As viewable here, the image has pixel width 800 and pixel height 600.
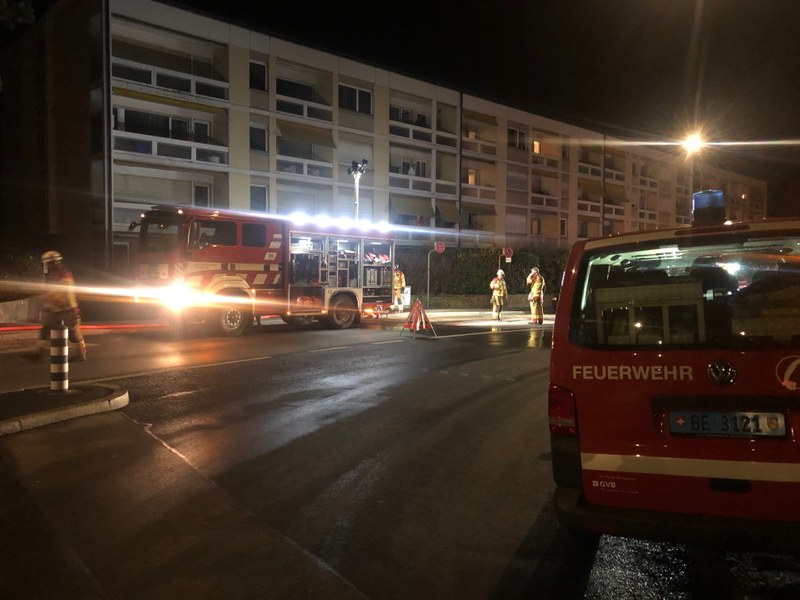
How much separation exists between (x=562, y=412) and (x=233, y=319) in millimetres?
13140

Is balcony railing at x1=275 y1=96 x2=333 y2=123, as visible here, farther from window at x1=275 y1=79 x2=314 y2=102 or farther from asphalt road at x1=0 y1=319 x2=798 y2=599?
asphalt road at x1=0 y1=319 x2=798 y2=599

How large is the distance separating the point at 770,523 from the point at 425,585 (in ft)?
5.85

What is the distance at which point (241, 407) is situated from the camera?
8242 millimetres

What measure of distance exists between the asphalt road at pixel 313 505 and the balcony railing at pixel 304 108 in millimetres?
22447

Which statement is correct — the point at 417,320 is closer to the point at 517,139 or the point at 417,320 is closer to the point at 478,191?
the point at 478,191

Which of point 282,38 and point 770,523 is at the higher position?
point 282,38

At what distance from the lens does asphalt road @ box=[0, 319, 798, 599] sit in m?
3.73

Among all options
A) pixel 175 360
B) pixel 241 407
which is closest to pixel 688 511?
pixel 241 407

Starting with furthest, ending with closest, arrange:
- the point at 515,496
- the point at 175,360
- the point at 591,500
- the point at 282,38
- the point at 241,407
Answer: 1. the point at 282,38
2. the point at 175,360
3. the point at 241,407
4. the point at 515,496
5. the point at 591,500

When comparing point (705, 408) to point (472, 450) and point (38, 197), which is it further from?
point (38, 197)

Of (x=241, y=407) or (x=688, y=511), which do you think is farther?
(x=241, y=407)

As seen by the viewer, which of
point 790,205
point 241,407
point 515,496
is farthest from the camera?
point 790,205

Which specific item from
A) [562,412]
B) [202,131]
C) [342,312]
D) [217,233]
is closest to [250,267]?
[217,233]

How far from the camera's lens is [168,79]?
26.4 m
